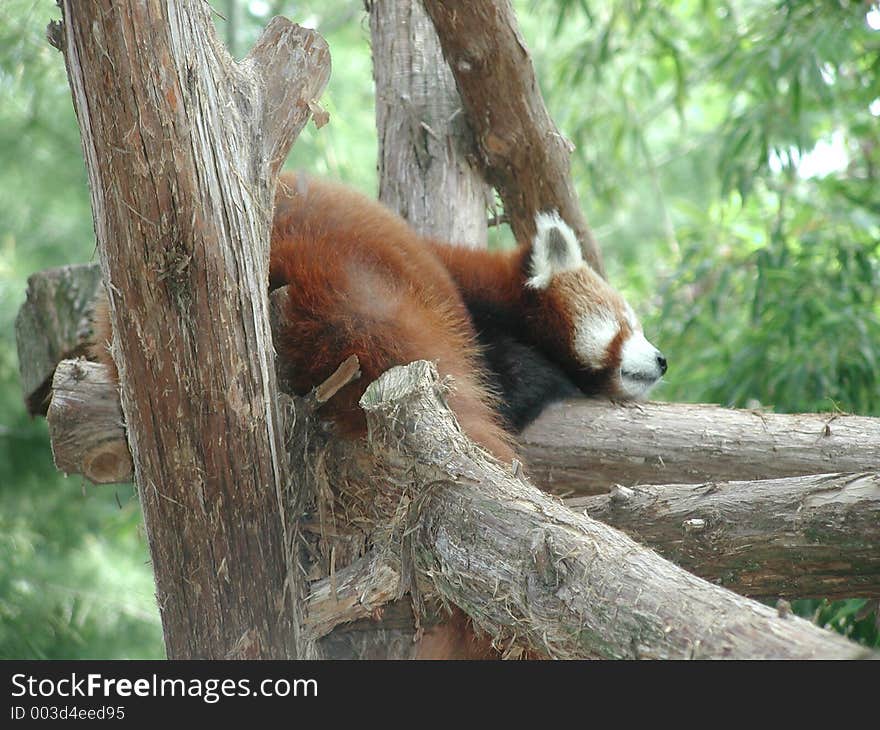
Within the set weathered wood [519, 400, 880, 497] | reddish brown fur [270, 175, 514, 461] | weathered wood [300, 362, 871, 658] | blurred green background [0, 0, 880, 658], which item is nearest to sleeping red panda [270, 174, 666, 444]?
reddish brown fur [270, 175, 514, 461]

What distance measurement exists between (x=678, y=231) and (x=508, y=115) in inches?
87.9

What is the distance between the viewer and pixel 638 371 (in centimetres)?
275

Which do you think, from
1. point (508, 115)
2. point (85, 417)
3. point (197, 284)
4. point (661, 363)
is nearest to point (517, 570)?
point (197, 284)

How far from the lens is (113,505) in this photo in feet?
18.8

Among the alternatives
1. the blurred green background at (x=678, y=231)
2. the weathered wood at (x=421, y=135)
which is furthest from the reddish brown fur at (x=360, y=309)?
the blurred green background at (x=678, y=231)

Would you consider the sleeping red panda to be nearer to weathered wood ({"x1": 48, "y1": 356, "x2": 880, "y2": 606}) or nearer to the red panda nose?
the red panda nose

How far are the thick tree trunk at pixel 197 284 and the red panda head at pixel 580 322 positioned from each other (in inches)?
43.9

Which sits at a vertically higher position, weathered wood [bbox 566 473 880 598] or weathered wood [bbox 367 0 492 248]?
weathered wood [bbox 367 0 492 248]

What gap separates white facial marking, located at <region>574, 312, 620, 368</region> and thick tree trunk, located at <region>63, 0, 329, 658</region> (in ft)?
3.84

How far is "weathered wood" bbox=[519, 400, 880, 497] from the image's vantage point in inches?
88.0

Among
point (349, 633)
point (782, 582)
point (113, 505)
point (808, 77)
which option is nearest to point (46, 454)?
point (113, 505)

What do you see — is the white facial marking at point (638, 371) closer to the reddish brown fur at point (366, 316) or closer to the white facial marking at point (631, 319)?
the white facial marking at point (631, 319)
